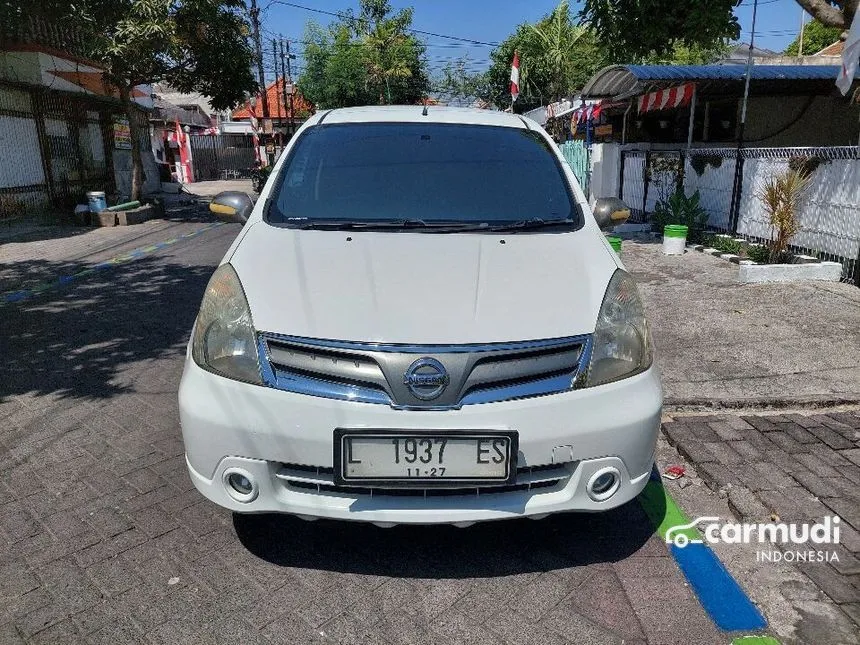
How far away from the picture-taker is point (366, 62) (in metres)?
42.2

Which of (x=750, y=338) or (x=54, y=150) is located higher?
(x=54, y=150)

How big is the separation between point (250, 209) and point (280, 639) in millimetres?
2131

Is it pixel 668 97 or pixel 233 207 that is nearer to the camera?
pixel 233 207

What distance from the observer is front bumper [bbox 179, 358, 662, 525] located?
7.02 ft

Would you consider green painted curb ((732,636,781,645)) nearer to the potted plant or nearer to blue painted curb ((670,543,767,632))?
blue painted curb ((670,543,767,632))

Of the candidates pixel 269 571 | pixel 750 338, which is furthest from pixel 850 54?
pixel 269 571

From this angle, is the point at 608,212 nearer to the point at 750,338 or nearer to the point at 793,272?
the point at 750,338

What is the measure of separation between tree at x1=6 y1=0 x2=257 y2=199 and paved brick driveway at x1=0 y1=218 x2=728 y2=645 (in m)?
11.6

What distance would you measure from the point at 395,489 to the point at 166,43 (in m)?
13.8

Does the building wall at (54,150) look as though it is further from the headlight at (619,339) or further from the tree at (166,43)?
the headlight at (619,339)

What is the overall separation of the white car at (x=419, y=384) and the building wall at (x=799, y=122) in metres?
15.4

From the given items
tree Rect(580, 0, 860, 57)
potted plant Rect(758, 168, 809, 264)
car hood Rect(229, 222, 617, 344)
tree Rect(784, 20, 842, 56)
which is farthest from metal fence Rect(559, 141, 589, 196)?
tree Rect(784, 20, 842, 56)

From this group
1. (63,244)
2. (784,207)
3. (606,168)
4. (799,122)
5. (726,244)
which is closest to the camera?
(784,207)

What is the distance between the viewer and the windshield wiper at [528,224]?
118 inches
